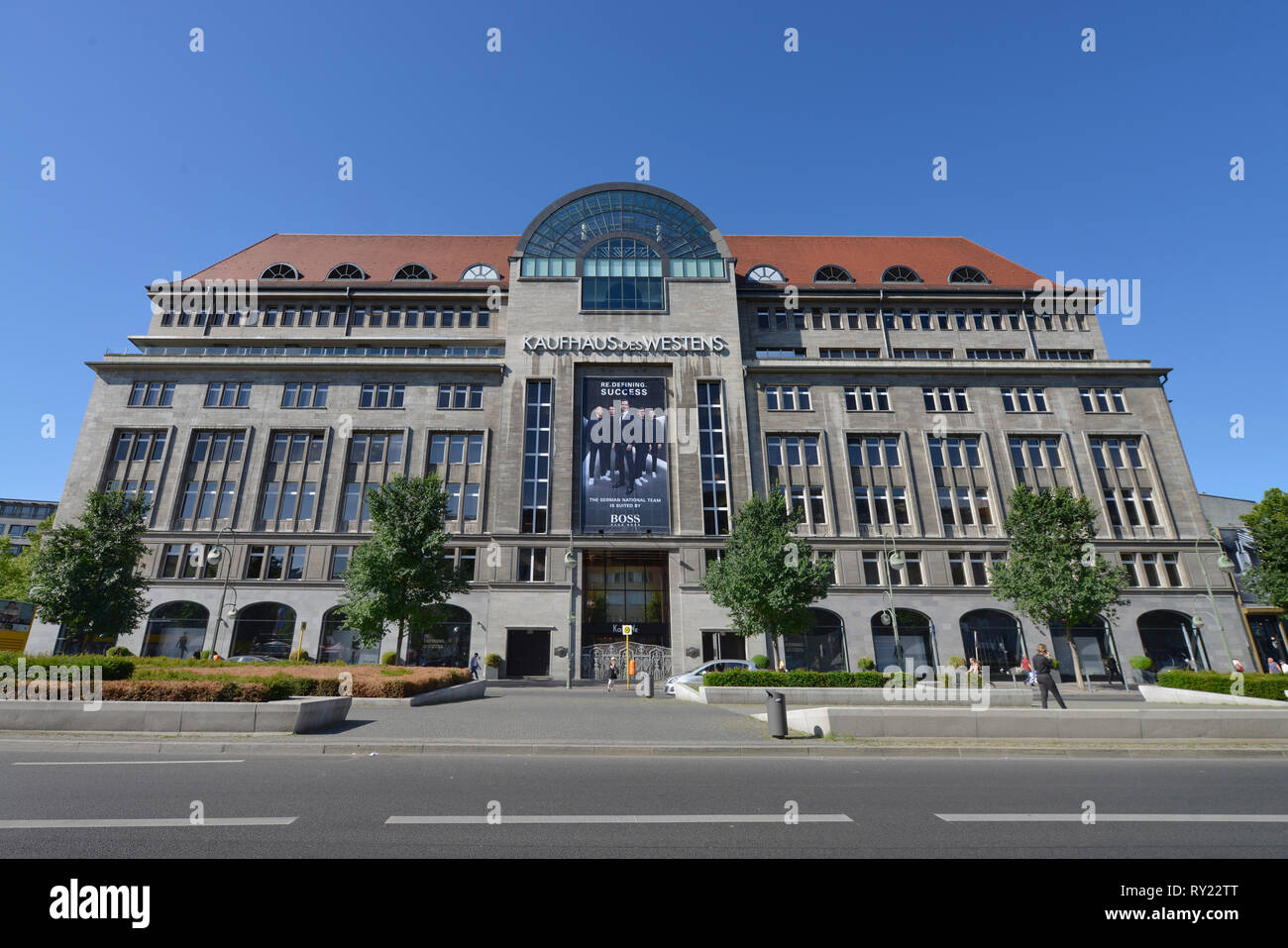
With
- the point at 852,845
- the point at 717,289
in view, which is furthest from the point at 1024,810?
the point at 717,289

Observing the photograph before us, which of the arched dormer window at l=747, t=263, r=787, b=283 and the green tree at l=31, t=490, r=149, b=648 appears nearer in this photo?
the green tree at l=31, t=490, r=149, b=648

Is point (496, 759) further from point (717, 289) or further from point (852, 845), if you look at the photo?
point (717, 289)

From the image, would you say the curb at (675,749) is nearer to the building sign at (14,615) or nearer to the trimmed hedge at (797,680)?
the trimmed hedge at (797,680)

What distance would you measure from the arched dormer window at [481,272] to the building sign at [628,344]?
9.03 m

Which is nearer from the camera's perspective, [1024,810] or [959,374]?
[1024,810]

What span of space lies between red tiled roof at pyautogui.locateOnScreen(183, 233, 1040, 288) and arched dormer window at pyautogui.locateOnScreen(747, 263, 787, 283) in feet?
3.83

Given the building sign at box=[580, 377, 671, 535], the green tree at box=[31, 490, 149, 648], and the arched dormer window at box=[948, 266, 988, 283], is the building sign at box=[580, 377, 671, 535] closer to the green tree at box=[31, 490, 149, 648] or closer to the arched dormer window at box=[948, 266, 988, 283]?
the green tree at box=[31, 490, 149, 648]

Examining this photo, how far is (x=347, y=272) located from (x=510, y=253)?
45.1 feet

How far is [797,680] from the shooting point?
22625mm

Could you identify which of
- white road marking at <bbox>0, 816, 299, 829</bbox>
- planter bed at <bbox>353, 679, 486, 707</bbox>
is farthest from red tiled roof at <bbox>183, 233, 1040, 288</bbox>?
white road marking at <bbox>0, 816, 299, 829</bbox>

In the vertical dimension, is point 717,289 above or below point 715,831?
above

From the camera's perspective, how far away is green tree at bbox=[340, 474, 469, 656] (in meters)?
27.7

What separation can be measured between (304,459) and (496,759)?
38.0 meters

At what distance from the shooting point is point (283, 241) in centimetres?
5400
